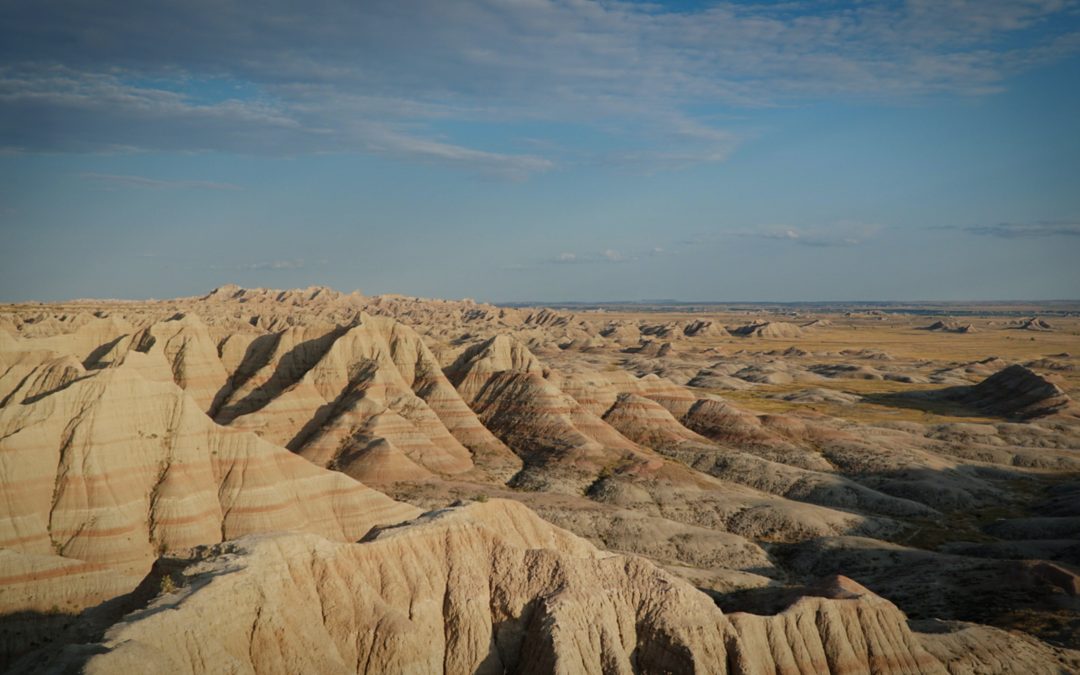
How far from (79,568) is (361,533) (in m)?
18.4

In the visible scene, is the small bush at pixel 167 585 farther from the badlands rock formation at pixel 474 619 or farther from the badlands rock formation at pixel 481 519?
the badlands rock formation at pixel 481 519

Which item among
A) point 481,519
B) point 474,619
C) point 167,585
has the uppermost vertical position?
point 167,585

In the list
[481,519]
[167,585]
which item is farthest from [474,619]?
[167,585]

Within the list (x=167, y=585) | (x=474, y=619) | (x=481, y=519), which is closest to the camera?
(x=167, y=585)

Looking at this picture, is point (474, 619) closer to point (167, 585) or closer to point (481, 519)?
point (481, 519)

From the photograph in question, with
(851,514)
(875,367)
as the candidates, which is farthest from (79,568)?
(875,367)

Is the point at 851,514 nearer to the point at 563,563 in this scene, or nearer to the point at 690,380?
the point at 563,563

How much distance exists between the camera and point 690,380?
158 meters

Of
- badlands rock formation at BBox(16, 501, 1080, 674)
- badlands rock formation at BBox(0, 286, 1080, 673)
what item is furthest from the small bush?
badlands rock formation at BBox(0, 286, 1080, 673)

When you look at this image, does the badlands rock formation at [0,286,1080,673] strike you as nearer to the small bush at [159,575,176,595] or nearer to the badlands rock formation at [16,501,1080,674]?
the badlands rock formation at [16,501,1080,674]

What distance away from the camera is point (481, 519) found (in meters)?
33.4

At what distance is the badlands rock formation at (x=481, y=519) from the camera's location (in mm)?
26500

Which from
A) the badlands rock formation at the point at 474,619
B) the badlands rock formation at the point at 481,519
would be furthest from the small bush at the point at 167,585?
the badlands rock formation at the point at 481,519

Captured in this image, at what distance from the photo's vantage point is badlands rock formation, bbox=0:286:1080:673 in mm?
26500
